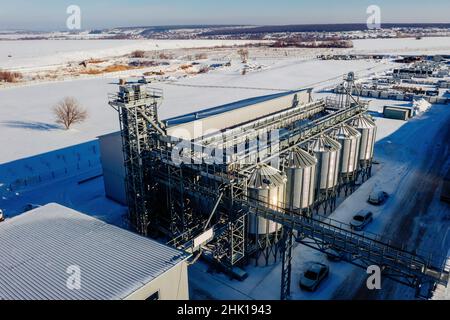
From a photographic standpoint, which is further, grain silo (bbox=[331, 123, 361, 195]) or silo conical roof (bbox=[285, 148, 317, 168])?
grain silo (bbox=[331, 123, 361, 195])

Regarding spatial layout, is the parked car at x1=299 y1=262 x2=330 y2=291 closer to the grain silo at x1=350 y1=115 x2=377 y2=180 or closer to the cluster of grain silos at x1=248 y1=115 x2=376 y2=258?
the cluster of grain silos at x1=248 y1=115 x2=376 y2=258

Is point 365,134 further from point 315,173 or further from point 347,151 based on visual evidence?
point 315,173

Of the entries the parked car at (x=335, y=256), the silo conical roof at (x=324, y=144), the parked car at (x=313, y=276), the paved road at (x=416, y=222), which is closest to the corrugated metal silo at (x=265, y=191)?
the parked car at (x=313, y=276)

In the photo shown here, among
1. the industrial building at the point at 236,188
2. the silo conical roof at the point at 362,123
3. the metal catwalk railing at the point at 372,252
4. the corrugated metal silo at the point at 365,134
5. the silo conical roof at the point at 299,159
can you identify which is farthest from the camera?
the silo conical roof at the point at 362,123

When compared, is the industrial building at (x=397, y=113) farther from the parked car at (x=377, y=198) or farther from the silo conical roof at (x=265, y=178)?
the silo conical roof at (x=265, y=178)

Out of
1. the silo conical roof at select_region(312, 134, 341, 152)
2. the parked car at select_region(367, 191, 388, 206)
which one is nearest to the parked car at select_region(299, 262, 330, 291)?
the silo conical roof at select_region(312, 134, 341, 152)

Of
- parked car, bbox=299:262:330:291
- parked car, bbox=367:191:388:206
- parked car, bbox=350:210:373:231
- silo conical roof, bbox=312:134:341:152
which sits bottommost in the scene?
parked car, bbox=299:262:330:291

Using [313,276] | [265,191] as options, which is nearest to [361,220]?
[313,276]
